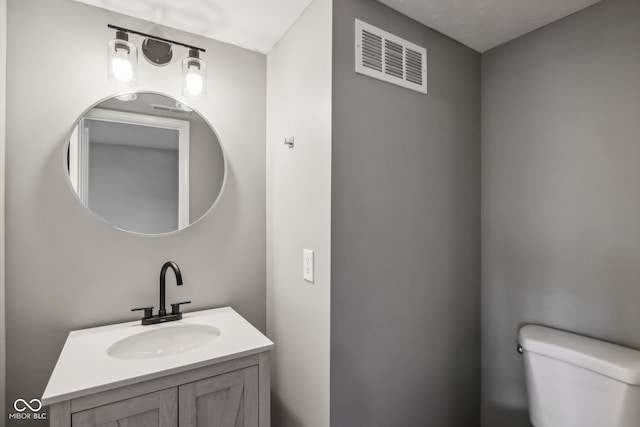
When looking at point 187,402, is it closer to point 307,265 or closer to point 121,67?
point 307,265

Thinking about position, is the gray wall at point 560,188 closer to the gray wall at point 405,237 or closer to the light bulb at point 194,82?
the gray wall at point 405,237

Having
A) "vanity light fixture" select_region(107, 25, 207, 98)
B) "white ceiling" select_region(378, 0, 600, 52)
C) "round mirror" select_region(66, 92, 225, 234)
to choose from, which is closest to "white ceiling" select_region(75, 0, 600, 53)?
"white ceiling" select_region(378, 0, 600, 52)

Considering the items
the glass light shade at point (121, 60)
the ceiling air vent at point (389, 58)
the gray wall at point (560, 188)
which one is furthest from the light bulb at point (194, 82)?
the gray wall at point (560, 188)

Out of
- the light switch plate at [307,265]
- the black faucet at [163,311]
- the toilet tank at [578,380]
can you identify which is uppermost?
the light switch plate at [307,265]

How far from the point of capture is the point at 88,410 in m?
0.90

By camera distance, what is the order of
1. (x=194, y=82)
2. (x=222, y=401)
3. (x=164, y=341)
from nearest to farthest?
1. (x=222, y=401)
2. (x=164, y=341)
3. (x=194, y=82)

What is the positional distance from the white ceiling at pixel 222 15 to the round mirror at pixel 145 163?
353 mm

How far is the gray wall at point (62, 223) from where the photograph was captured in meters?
1.21

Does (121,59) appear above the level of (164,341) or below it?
above

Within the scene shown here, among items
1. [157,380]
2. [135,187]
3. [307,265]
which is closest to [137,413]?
[157,380]

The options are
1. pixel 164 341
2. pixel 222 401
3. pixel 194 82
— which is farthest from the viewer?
pixel 194 82

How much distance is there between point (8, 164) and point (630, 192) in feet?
8.06

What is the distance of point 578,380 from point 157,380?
1566mm

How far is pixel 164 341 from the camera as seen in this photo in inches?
53.2
